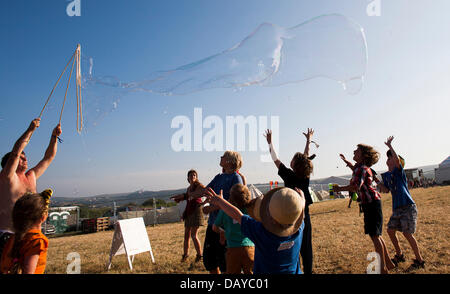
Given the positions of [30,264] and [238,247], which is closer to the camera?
[30,264]

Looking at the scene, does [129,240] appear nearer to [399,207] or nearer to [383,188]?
[383,188]

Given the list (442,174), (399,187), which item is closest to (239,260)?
(399,187)

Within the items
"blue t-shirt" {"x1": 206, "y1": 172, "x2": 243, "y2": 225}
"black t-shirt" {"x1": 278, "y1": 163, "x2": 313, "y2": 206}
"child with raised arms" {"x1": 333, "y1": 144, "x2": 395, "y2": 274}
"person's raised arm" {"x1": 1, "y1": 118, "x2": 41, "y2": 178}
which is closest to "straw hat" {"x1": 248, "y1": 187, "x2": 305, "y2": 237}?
"black t-shirt" {"x1": 278, "y1": 163, "x2": 313, "y2": 206}

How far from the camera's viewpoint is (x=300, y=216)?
233 centimetres

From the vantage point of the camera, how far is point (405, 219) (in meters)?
4.51

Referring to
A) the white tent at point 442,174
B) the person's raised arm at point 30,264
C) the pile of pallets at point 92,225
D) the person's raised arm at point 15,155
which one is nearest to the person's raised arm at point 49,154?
the person's raised arm at point 15,155

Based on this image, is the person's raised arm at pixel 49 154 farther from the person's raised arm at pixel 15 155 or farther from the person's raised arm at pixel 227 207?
the person's raised arm at pixel 227 207

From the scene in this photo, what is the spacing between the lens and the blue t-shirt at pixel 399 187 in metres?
4.58

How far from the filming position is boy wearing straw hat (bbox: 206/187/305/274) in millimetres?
2152

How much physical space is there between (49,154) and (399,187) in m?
5.24

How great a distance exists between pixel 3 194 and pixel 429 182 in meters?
42.8

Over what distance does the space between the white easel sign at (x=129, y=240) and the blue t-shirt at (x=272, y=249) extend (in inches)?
174
